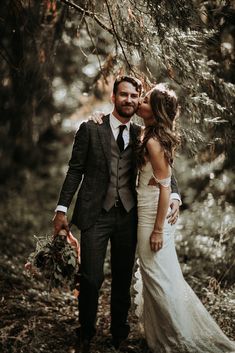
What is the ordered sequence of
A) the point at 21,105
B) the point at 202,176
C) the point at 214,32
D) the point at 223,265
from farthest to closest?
1. the point at 21,105
2. the point at 202,176
3. the point at 223,265
4. the point at 214,32

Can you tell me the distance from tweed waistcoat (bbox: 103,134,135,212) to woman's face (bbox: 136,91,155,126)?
9.8 inches

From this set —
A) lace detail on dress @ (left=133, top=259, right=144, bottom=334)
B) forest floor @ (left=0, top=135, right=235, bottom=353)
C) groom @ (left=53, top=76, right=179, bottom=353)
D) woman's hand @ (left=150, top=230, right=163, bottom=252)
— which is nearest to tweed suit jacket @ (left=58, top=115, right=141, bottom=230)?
groom @ (left=53, top=76, right=179, bottom=353)

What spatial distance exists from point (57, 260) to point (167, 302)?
2.87 ft

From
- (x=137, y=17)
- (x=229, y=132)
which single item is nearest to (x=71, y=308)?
(x=229, y=132)

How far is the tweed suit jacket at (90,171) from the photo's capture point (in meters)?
3.84

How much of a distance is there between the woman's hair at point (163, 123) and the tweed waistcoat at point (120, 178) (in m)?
0.15

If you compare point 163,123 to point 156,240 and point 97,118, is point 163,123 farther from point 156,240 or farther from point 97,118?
point 156,240

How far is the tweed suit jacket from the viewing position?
151 inches

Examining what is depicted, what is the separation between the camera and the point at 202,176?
19.3 feet

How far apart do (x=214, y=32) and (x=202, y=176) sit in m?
2.16

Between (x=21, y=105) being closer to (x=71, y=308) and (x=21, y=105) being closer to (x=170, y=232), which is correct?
(x=71, y=308)

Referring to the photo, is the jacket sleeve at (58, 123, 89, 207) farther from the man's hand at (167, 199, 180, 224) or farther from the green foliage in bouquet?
the man's hand at (167, 199, 180, 224)

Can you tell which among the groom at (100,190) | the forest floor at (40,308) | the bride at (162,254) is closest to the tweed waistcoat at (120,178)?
the groom at (100,190)

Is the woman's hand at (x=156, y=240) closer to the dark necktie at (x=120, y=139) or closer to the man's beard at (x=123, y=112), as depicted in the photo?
the dark necktie at (x=120, y=139)
